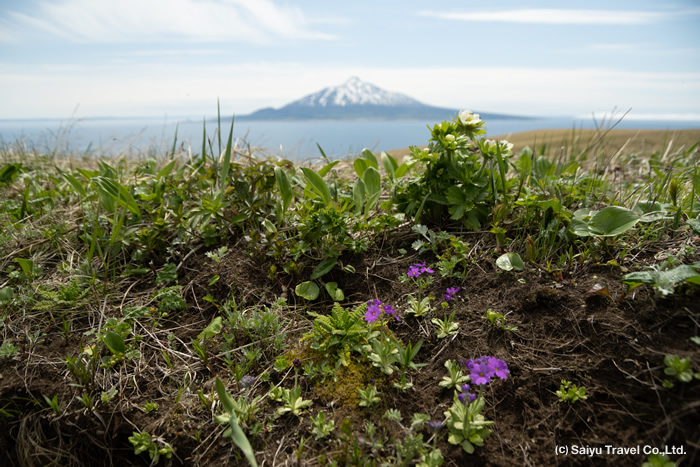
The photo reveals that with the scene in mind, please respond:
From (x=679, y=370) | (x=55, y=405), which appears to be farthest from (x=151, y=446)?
(x=679, y=370)

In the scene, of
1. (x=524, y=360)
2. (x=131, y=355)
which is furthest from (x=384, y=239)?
(x=131, y=355)

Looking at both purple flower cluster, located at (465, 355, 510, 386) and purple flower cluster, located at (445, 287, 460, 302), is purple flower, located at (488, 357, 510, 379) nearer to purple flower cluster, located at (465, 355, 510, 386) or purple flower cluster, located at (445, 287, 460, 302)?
purple flower cluster, located at (465, 355, 510, 386)

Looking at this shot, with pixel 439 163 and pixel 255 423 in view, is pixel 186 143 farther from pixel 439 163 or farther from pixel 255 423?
pixel 255 423

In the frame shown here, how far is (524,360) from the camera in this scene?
4.61ft

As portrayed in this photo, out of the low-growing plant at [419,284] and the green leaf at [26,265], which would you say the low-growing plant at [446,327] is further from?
the green leaf at [26,265]

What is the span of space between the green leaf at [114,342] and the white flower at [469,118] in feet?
5.95

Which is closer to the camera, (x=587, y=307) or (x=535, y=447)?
(x=535, y=447)

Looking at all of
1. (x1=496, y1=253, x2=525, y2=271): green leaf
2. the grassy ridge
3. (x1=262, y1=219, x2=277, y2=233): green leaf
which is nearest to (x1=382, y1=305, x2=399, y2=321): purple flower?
(x1=496, y1=253, x2=525, y2=271): green leaf

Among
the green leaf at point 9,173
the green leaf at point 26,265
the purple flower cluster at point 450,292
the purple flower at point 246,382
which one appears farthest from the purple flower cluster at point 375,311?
the green leaf at point 9,173

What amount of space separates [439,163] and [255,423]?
55.7 inches

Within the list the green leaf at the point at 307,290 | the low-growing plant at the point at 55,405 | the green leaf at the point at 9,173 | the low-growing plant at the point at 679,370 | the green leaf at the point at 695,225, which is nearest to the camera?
the low-growing plant at the point at 679,370

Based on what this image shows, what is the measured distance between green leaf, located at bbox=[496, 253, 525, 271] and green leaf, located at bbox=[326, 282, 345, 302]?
2.28 feet

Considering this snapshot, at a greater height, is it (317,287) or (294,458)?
(317,287)

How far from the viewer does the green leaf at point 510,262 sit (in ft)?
5.55
